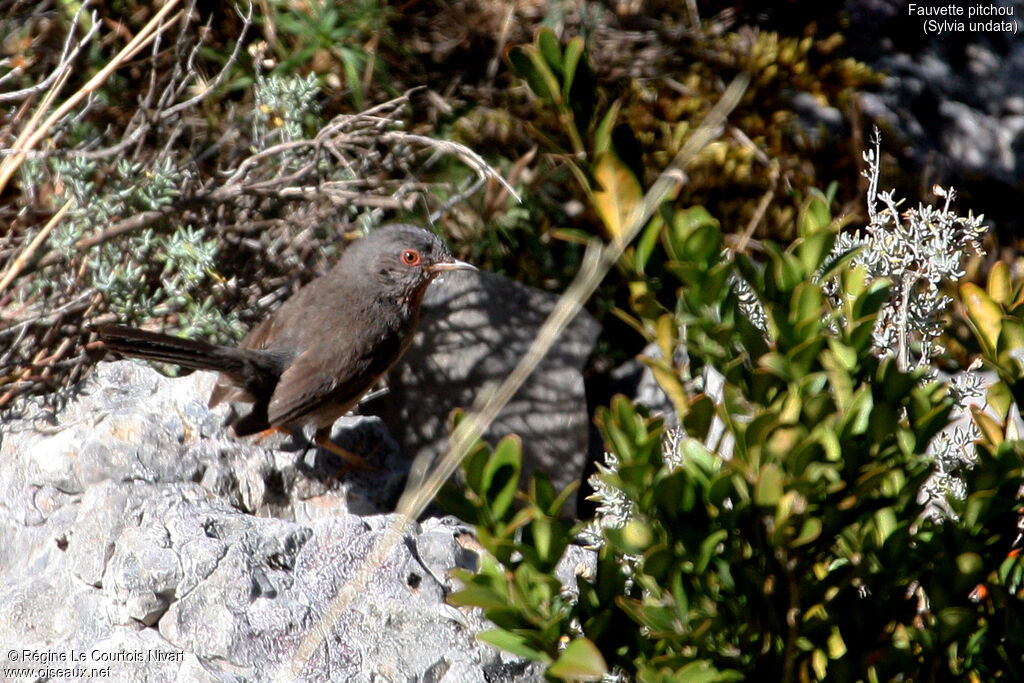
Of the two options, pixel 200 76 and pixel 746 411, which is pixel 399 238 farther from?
pixel 746 411

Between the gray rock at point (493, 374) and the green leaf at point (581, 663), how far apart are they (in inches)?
106

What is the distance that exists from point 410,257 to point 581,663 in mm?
2810

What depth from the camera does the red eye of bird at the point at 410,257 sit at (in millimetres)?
4277

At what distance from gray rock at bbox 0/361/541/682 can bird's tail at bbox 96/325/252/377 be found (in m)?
0.23

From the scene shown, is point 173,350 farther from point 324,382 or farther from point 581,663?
point 581,663

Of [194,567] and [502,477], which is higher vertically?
[502,477]

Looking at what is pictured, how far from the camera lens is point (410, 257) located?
4277 mm

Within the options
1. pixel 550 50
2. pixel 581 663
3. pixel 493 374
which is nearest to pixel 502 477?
pixel 581 663

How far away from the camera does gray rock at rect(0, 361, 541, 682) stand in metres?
2.74


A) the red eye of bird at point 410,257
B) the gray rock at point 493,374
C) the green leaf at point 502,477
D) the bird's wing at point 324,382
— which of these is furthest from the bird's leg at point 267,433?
the green leaf at point 502,477

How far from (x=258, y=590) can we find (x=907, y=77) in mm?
4812

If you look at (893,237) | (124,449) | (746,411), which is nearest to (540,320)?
(124,449)

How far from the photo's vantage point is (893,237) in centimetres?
254

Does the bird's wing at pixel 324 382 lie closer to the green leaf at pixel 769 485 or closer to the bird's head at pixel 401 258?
the bird's head at pixel 401 258
